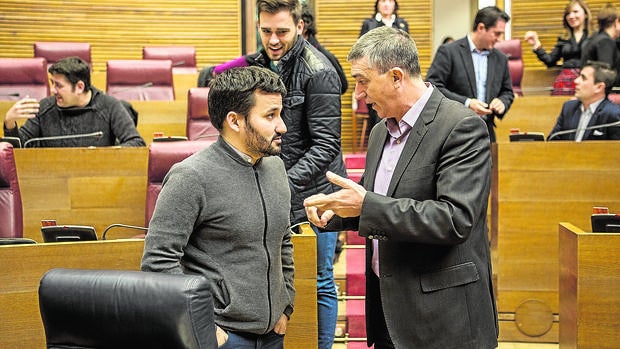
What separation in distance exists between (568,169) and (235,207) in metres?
1.97

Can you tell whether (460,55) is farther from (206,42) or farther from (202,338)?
(206,42)

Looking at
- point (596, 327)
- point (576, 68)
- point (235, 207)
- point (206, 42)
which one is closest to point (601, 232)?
point (596, 327)

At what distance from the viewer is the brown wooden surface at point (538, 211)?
3.10m

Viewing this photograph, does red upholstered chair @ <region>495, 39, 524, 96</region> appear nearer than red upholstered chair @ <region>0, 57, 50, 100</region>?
No

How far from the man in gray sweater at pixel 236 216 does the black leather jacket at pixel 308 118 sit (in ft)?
1.76

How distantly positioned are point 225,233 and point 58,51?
485cm

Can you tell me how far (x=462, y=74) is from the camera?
3508mm

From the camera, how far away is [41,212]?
304cm

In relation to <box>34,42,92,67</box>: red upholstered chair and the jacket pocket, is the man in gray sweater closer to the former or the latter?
the jacket pocket

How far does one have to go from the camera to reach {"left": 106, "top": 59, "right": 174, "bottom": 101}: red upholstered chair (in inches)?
203

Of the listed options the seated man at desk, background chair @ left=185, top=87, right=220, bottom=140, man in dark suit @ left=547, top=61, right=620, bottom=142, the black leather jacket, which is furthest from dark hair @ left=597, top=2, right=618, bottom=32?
the black leather jacket

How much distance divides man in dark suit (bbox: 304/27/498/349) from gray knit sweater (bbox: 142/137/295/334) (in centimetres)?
11

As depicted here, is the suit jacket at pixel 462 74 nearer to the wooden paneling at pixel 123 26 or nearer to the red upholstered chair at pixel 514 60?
the red upholstered chair at pixel 514 60

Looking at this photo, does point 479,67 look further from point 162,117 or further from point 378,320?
point 378,320
